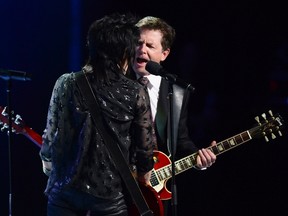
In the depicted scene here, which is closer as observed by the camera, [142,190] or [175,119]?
[142,190]

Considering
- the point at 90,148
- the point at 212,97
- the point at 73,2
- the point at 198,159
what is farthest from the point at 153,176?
the point at 73,2

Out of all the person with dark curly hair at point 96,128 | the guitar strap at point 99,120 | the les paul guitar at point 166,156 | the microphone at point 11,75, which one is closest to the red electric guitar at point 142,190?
the les paul guitar at point 166,156

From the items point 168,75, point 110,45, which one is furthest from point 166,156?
point 110,45

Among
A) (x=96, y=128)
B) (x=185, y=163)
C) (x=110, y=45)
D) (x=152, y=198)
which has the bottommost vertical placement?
(x=152, y=198)

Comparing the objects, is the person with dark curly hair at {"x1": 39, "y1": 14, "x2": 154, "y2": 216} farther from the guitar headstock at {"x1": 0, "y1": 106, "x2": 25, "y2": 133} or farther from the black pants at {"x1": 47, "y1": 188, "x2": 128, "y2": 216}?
the guitar headstock at {"x1": 0, "y1": 106, "x2": 25, "y2": 133}

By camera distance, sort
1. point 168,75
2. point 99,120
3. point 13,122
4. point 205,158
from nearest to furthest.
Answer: point 99,120
point 168,75
point 205,158
point 13,122

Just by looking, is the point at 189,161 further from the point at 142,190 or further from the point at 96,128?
the point at 96,128

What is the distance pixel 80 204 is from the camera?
2258mm

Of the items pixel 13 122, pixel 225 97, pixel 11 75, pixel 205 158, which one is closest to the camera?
pixel 11 75

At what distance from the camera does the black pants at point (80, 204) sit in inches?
88.4

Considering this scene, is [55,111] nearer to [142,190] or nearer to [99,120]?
[99,120]

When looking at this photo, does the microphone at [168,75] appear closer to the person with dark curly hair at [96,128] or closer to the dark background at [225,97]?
the person with dark curly hair at [96,128]

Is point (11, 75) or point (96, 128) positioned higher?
point (11, 75)

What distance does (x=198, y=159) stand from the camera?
342 cm
